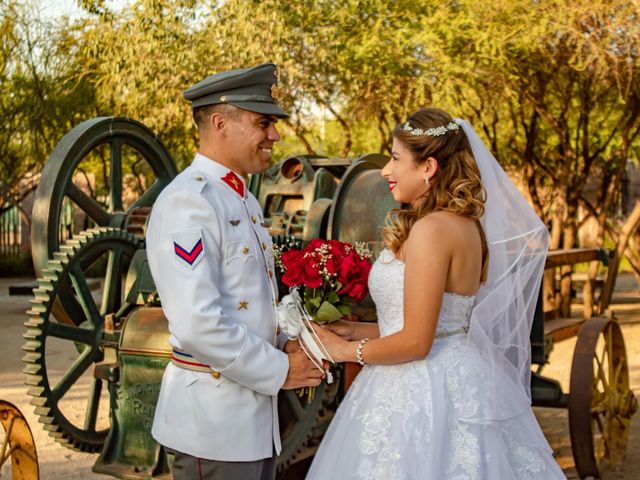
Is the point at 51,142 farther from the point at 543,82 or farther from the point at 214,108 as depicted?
→ the point at 214,108

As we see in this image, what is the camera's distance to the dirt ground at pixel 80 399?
18.6 feet

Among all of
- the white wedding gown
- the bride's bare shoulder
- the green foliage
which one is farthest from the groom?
the green foliage

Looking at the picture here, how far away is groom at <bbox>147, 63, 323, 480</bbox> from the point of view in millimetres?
2363

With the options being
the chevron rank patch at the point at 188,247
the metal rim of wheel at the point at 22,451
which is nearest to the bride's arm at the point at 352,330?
the chevron rank patch at the point at 188,247

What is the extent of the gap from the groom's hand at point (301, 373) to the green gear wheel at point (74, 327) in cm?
207

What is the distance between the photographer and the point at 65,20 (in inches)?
604

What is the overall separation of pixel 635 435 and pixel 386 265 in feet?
13.9

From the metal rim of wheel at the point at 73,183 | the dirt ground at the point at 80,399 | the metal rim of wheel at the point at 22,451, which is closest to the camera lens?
the metal rim of wheel at the point at 22,451

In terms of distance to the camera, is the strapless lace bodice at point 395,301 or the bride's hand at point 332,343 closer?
the bride's hand at point 332,343

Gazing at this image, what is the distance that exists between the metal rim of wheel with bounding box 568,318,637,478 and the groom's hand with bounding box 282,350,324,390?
2.97 metres

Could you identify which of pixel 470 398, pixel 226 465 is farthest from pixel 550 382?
pixel 226 465

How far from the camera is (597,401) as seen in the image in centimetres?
556

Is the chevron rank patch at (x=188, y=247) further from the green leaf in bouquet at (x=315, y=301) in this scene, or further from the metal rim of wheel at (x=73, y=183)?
the metal rim of wheel at (x=73, y=183)

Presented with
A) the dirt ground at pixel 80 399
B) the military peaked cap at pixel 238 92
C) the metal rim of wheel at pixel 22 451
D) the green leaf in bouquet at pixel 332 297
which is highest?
the military peaked cap at pixel 238 92
